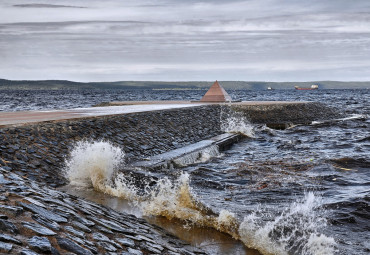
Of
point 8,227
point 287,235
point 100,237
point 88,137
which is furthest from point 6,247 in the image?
point 88,137

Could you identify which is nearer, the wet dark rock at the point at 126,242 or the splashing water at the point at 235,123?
the wet dark rock at the point at 126,242

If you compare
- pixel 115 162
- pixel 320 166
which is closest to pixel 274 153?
pixel 320 166

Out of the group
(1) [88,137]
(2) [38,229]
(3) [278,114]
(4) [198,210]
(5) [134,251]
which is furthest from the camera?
(3) [278,114]

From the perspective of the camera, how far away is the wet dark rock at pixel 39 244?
3.76 m

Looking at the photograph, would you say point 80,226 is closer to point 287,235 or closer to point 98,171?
point 287,235

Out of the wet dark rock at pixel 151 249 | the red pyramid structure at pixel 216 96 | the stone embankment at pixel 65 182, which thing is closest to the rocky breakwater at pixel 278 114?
the red pyramid structure at pixel 216 96

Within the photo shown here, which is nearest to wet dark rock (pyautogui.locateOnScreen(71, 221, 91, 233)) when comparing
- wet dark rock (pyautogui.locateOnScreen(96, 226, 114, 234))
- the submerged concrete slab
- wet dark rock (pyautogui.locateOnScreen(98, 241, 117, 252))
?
wet dark rock (pyautogui.locateOnScreen(96, 226, 114, 234))

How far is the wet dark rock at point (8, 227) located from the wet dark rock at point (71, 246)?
1.33 feet

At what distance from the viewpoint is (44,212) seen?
187 inches

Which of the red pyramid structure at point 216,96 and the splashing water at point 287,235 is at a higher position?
the red pyramid structure at point 216,96

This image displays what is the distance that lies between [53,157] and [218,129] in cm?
1081

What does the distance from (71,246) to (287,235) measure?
3377 millimetres

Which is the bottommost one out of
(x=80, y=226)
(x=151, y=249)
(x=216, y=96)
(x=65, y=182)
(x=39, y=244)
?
(x=65, y=182)

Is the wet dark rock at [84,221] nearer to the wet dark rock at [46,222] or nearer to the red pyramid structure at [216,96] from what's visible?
the wet dark rock at [46,222]
